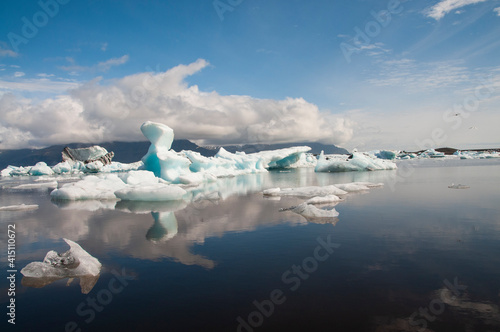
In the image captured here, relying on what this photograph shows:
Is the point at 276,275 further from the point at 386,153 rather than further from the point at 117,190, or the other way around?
the point at 386,153

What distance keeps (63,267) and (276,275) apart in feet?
10.6

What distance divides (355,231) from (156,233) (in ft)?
14.6

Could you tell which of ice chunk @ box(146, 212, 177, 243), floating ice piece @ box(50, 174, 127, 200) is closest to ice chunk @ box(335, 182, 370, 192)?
ice chunk @ box(146, 212, 177, 243)

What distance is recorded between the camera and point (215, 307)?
3307 mm

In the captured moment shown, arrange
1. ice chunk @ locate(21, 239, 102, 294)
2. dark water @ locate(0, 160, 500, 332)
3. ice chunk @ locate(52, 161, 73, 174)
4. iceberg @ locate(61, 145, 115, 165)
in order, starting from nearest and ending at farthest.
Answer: dark water @ locate(0, 160, 500, 332) → ice chunk @ locate(21, 239, 102, 294) → ice chunk @ locate(52, 161, 73, 174) → iceberg @ locate(61, 145, 115, 165)

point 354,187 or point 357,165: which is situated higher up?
point 357,165

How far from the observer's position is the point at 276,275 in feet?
13.5

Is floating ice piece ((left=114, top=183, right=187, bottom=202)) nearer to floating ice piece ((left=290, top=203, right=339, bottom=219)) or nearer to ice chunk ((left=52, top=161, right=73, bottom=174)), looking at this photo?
floating ice piece ((left=290, top=203, right=339, bottom=219))

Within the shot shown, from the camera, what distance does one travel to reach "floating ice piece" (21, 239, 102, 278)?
4.36 metres

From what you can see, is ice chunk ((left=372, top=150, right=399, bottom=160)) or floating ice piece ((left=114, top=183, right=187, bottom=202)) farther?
ice chunk ((left=372, top=150, right=399, bottom=160))

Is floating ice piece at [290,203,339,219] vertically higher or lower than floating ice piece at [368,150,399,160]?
lower

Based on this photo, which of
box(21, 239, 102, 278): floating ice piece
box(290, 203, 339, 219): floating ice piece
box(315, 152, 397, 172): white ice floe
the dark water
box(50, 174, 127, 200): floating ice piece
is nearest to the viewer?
the dark water

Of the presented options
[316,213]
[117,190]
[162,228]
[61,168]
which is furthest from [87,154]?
[316,213]

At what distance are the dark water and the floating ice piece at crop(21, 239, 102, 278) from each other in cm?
18
